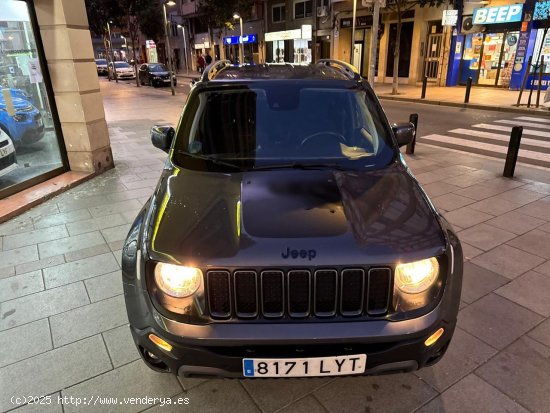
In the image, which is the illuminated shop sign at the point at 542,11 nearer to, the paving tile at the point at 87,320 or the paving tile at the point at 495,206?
the paving tile at the point at 495,206

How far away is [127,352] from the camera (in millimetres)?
2904

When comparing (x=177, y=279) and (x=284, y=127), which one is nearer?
(x=177, y=279)

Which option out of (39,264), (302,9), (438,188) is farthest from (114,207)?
(302,9)

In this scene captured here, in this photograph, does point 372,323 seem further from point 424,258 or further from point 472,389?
A: point 472,389

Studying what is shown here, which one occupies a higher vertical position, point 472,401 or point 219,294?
point 219,294

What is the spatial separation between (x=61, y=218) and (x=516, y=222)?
584 cm

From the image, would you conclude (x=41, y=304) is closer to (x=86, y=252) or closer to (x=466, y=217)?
(x=86, y=252)

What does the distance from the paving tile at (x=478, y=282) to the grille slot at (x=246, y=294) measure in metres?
2.23

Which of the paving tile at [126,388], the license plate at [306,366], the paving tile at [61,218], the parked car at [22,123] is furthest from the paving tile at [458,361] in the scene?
the parked car at [22,123]

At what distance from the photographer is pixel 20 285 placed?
12.5 ft

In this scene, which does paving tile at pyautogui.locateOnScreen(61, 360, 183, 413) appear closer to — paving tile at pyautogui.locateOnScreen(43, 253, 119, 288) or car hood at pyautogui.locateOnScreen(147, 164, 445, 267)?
car hood at pyautogui.locateOnScreen(147, 164, 445, 267)

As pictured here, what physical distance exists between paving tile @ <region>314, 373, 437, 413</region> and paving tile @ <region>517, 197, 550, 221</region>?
3.74 m

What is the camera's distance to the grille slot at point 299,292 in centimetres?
202

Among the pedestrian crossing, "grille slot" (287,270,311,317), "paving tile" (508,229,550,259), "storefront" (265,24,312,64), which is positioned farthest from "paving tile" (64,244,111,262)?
"storefront" (265,24,312,64)
